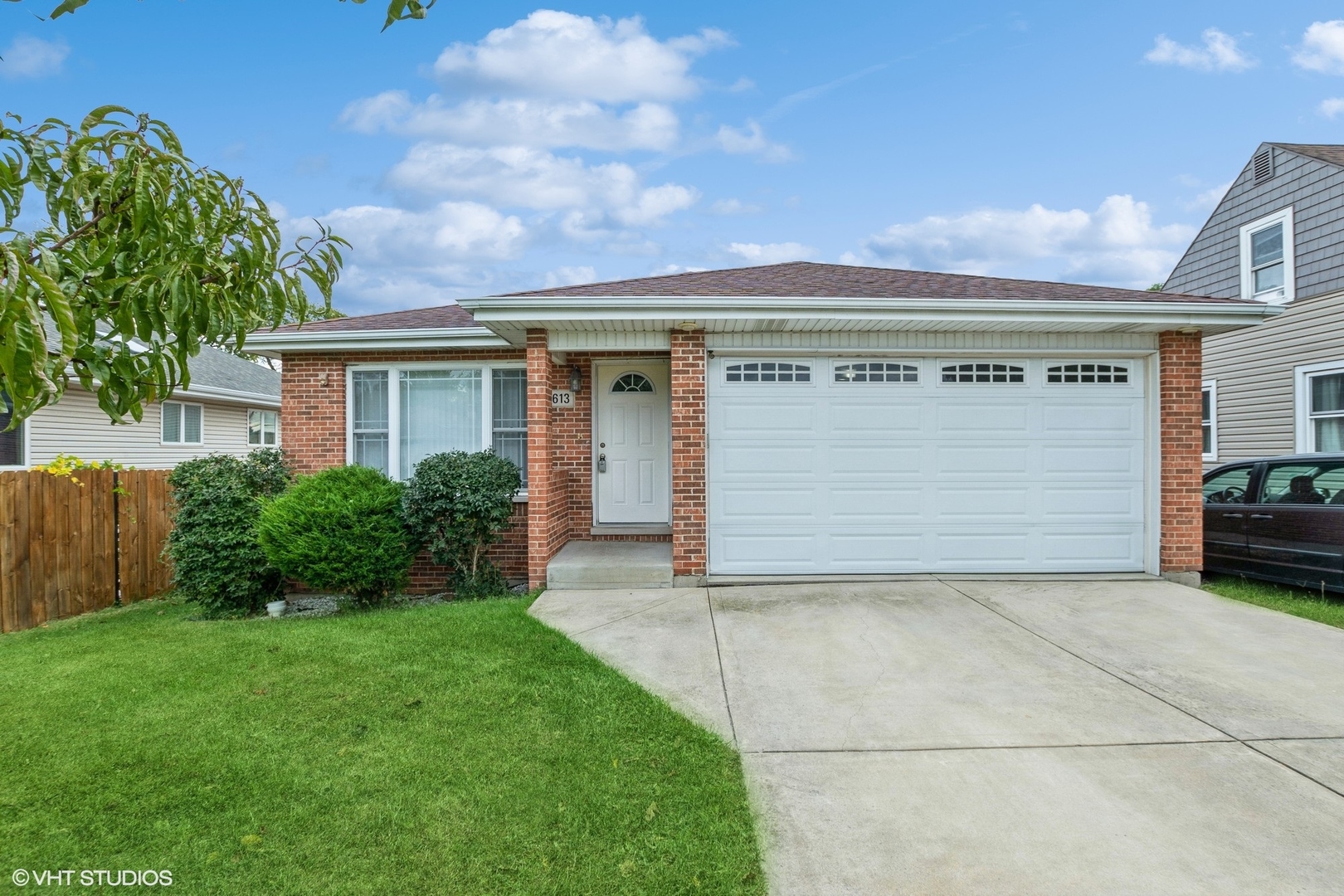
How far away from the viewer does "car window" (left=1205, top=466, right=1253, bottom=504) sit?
24.9ft

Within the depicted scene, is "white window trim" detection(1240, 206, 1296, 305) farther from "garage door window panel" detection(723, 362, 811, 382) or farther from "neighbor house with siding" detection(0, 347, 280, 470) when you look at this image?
"neighbor house with siding" detection(0, 347, 280, 470)

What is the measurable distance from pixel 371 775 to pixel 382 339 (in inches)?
225

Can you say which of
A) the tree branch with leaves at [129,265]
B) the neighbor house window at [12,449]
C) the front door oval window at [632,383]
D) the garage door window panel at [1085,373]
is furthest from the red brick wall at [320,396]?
the neighbor house window at [12,449]

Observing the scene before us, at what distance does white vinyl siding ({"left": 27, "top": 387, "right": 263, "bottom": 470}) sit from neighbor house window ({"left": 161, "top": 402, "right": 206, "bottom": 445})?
0.37 feet

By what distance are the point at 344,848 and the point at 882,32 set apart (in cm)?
1167

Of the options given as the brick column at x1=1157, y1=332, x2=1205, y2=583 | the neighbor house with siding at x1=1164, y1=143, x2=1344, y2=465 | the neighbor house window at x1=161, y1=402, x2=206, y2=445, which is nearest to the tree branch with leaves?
the brick column at x1=1157, y1=332, x2=1205, y2=583

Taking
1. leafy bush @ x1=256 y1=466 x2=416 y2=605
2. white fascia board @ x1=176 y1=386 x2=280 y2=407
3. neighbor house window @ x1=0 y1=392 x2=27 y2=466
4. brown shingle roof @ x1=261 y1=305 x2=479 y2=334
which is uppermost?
brown shingle roof @ x1=261 y1=305 x2=479 y2=334

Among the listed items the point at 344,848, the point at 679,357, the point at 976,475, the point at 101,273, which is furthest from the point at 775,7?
the point at 344,848

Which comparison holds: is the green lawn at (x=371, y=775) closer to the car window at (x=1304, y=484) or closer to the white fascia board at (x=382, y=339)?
the white fascia board at (x=382, y=339)

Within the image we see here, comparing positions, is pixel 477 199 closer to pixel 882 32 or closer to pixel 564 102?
pixel 564 102

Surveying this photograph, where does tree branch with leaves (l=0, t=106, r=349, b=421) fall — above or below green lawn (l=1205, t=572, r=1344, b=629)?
above

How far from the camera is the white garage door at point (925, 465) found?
286 inches

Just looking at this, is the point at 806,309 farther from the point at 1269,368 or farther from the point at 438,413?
the point at 1269,368

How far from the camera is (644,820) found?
2838mm
